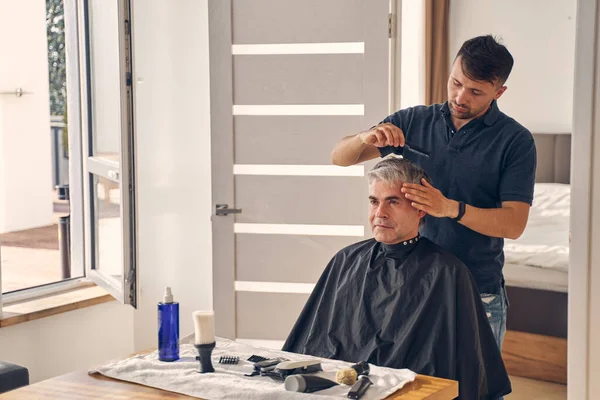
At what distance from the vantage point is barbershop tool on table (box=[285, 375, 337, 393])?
1766 millimetres

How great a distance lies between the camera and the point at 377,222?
2348 millimetres

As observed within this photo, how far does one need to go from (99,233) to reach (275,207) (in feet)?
2.83

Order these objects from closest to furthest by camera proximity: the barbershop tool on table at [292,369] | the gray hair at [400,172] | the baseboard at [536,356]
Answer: the barbershop tool on table at [292,369] < the gray hair at [400,172] < the baseboard at [536,356]

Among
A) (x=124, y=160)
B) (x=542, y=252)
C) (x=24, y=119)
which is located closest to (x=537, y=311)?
(x=542, y=252)

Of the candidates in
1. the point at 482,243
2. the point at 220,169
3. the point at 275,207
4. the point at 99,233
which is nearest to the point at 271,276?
the point at 275,207

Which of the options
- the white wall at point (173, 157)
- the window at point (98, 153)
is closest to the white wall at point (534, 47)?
the white wall at point (173, 157)

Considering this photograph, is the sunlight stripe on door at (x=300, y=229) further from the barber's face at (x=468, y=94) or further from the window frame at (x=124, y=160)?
the barber's face at (x=468, y=94)

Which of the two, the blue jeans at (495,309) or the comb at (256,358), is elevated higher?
the blue jeans at (495,309)

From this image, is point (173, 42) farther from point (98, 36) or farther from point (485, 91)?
point (485, 91)

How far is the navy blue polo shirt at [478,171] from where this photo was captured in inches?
91.1

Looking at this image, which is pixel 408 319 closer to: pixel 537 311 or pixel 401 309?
pixel 401 309

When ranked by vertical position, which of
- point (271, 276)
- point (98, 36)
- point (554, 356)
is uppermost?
point (98, 36)

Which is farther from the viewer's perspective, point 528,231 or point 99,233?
point 528,231

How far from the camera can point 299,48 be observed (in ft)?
11.3
